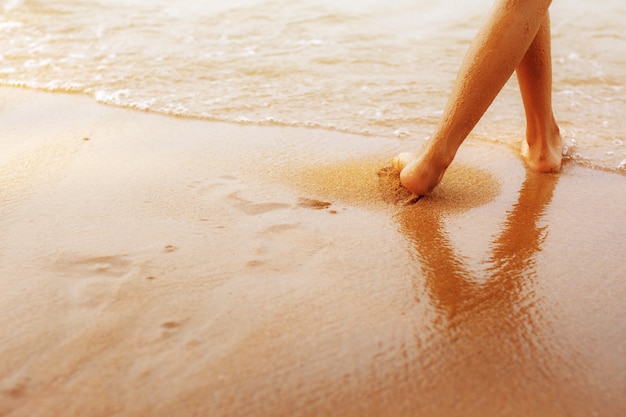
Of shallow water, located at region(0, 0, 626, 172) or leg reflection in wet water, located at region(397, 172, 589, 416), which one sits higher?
leg reflection in wet water, located at region(397, 172, 589, 416)

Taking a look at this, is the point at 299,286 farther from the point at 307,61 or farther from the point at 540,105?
the point at 307,61

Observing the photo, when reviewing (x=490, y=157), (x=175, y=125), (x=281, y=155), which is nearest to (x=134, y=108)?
(x=175, y=125)

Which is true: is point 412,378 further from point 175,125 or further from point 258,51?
point 258,51

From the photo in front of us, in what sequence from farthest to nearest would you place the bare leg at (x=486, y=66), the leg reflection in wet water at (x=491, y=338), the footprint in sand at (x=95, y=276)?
the bare leg at (x=486, y=66)
the footprint in sand at (x=95, y=276)
the leg reflection in wet water at (x=491, y=338)

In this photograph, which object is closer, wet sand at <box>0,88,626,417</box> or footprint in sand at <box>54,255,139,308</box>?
wet sand at <box>0,88,626,417</box>

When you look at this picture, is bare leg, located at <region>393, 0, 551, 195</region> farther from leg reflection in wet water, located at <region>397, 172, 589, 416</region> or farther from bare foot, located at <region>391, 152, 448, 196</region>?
leg reflection in wet water, located at <region>397, 172, 589, 416</region>

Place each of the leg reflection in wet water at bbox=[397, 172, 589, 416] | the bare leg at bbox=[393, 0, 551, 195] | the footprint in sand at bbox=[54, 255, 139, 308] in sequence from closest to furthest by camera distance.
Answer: the leg reflection in wet water at bbox=[397, 172, 589, 416] < the footprint in sand at bbox=[54, 255, 139, 308] < the bare leg at bbox=[393, 0, 551, 195]

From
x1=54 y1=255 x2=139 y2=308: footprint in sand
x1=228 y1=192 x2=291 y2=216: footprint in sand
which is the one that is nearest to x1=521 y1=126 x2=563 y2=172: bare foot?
x1=228 y1=192 x2=291 y2=216: footprint in sand

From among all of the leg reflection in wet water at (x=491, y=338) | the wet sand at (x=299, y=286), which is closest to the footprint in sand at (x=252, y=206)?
the wet sand at (x=299, y=286)

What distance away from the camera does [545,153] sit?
2221 mm

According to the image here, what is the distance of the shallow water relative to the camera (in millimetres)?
2785

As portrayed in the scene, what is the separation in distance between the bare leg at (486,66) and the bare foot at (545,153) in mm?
519

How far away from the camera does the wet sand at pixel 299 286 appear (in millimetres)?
1105

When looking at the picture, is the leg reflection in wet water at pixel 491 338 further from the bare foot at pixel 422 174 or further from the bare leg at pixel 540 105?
the bare leg at pixel 540 105
